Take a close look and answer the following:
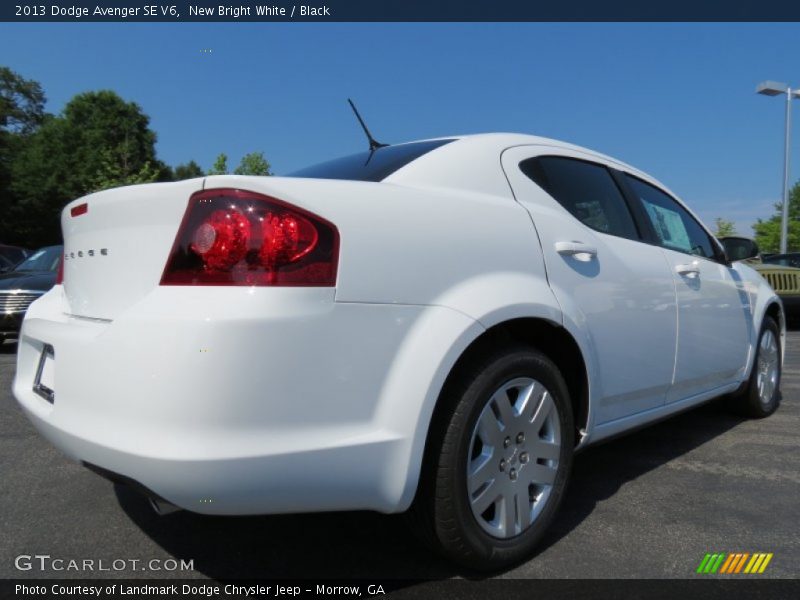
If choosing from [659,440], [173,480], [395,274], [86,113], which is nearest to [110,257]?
[173,480]

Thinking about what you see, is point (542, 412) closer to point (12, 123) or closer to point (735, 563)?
point (735, 563)

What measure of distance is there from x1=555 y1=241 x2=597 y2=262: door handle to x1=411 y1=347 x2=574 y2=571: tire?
425mm

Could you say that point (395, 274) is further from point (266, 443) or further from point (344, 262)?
point (266, 443)

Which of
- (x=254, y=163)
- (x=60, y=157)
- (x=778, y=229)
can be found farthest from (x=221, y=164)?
(x=778, y=229)

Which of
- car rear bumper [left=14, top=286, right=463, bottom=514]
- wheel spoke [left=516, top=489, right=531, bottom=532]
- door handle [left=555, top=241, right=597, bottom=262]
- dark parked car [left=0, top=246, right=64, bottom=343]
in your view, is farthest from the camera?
dark parked car [left=0, top=246, right=64, bottom=343]

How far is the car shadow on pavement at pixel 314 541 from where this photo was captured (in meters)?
2.11

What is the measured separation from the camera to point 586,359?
7.89ft

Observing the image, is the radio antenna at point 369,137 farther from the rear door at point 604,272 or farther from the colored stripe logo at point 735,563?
the colored stripe logo at point 735,563

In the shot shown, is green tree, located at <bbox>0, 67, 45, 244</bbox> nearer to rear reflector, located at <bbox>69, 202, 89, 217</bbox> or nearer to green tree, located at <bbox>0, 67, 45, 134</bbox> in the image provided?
green tree, located at <bbox>0, 67, 45, 134</bbox>

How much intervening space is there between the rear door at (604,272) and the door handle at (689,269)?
12 centimetres

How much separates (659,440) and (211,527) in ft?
8.42

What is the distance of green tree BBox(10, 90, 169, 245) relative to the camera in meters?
37.2

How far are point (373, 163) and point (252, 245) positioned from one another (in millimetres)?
874

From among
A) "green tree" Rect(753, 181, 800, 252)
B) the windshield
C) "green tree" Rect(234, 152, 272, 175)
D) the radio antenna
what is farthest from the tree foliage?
"green tree" Rect(753, 181, 800, 252)
